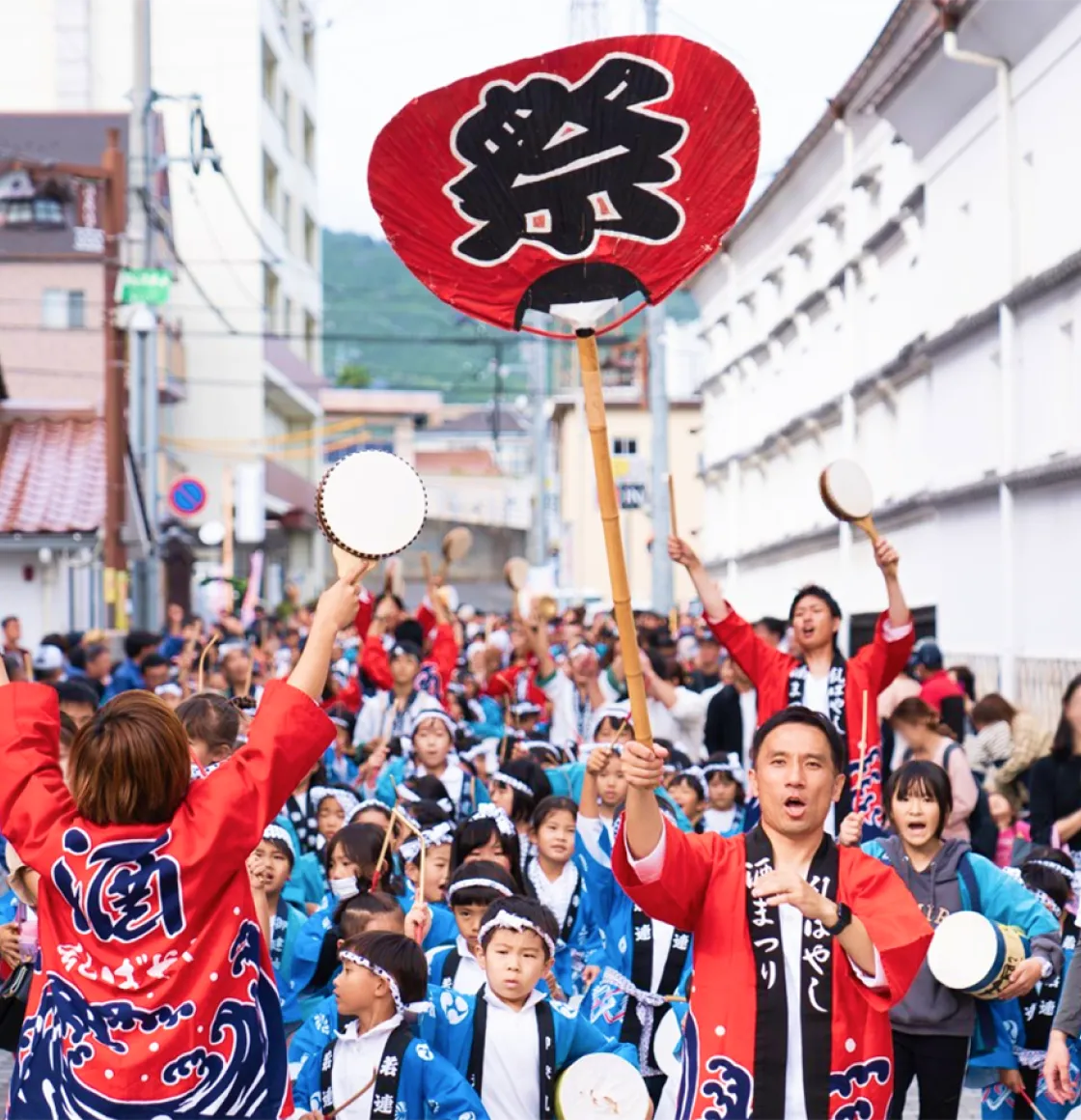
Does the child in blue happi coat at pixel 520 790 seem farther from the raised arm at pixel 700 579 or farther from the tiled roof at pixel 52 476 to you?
the tiled roof at pixel 52 476

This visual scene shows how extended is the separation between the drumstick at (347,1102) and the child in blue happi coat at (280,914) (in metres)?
1.23

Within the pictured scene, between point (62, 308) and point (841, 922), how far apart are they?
36697 mm

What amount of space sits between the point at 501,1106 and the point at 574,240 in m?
3.15

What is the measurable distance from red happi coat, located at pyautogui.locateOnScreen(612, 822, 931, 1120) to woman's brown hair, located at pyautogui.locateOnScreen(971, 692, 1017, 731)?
8.89 metres

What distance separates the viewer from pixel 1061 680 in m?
16.3

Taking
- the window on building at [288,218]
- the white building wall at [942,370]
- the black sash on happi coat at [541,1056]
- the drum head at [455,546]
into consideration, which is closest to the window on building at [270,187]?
the window on building at [288,218]

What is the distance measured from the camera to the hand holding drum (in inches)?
335

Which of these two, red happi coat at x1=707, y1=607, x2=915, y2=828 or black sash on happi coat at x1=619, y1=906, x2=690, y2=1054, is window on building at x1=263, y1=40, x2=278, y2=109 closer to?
red happi coat at x1=707, y1=607, x2=915, y2=828

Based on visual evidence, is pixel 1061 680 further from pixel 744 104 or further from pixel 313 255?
pixel 313 255

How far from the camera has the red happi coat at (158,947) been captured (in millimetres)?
4309

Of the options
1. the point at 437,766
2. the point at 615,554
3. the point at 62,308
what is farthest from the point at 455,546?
the point at 62,308

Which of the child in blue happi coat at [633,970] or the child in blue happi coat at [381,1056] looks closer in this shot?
the child in blue happi coat at [381,1056]

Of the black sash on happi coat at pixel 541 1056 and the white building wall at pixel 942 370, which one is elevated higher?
the white building wall at pixel 942 370

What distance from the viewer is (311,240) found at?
64.4 m
